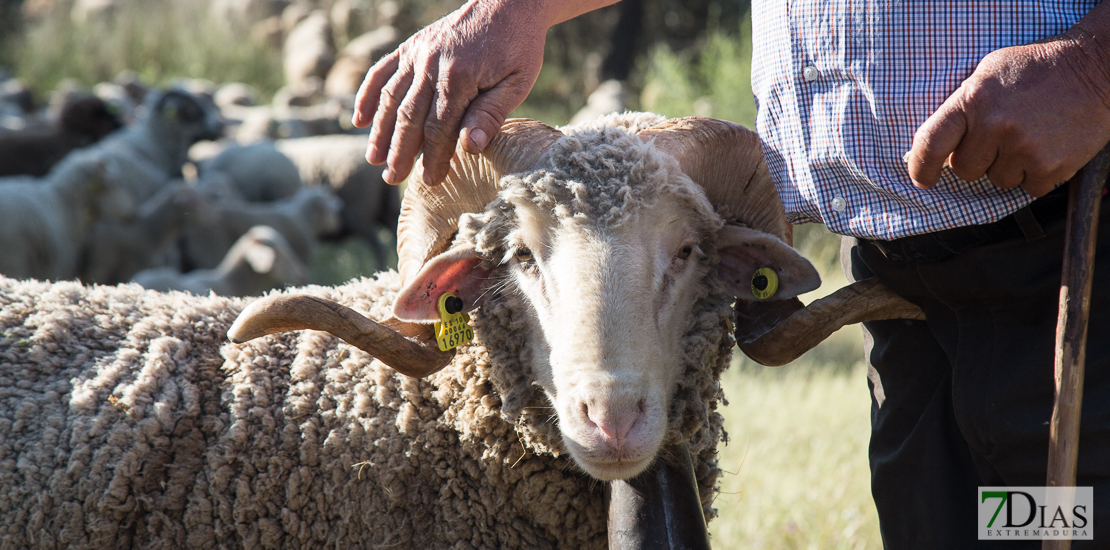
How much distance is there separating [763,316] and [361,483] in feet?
4.06

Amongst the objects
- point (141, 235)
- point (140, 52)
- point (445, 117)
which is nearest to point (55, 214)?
point (141, 235)

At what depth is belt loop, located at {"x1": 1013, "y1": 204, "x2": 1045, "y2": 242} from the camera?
5.57 feet

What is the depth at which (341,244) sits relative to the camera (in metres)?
12.5

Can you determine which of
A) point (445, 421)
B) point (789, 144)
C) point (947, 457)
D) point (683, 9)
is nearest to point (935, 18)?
point (789, 144)

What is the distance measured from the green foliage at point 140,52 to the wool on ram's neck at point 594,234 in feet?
75.7

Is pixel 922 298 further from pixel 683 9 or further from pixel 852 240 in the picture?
pixel 683 9

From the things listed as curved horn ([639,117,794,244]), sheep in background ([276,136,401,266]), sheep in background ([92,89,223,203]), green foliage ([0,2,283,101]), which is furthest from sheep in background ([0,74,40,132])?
curved horn ([639,117,794,244])

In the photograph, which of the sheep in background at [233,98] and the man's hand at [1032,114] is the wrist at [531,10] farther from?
the sheep in background at [233,98]

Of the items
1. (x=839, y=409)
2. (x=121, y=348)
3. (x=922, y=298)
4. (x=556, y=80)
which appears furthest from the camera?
(x=556, y=80)

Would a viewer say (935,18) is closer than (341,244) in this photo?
Yes

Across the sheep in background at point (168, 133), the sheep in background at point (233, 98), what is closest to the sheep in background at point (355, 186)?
the sheep in background at point (168, 133)

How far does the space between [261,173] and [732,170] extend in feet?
31.9

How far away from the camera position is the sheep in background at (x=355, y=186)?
11180 millimetres

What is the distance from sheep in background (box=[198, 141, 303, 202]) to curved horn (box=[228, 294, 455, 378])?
9.19m
